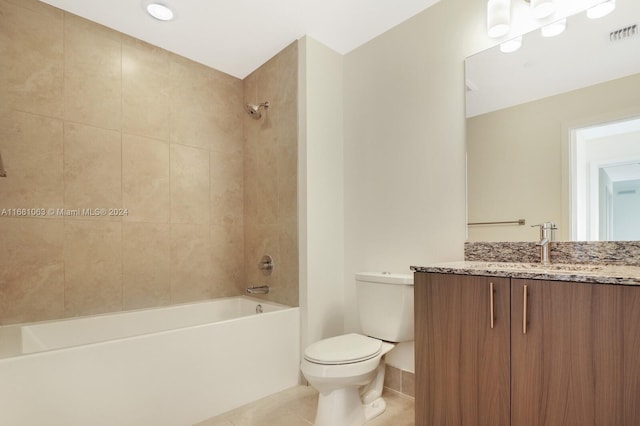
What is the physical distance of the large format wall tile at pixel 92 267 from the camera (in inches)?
77.9

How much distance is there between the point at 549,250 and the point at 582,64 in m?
0.87

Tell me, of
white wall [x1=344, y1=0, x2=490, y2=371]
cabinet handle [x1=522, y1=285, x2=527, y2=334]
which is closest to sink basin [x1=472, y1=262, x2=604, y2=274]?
cabinet handle [x1=522, y1=285, x2=527, y2=334]

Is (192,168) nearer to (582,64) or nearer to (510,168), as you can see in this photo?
(510,168)

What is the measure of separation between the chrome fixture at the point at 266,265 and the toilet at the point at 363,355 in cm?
81

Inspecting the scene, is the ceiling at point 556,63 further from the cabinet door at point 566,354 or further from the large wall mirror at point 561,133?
the cabinet door at point 566,354

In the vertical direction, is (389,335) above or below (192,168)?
below

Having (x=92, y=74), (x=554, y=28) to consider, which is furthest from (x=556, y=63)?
(x=92, y=74)

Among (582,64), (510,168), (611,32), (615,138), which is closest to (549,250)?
(510,168)

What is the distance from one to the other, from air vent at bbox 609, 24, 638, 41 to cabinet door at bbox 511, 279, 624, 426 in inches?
45.1

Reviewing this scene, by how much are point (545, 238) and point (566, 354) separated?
2.10ft

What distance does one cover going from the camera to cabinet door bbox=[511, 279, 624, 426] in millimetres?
953

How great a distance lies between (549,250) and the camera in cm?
151

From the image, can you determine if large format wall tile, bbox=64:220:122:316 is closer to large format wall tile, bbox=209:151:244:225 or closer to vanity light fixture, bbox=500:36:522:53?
large format wall tile, bbox=209:151:244:225

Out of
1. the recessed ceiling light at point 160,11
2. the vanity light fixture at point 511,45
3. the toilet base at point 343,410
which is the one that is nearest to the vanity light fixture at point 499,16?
the vanity light fixture at point 511,45
